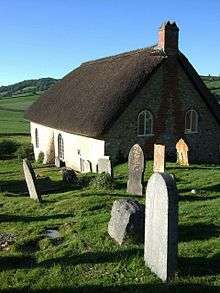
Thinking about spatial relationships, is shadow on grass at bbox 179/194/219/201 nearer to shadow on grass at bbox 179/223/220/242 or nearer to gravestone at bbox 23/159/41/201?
shadow on grass at bbox 179/223/220/242

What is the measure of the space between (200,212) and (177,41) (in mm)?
15246

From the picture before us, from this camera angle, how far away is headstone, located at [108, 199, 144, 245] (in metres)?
10.8

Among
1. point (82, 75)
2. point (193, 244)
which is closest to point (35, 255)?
point (193, 244)

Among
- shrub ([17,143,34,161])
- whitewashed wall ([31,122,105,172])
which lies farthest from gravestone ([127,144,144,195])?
shrub ([17,143,34,161])

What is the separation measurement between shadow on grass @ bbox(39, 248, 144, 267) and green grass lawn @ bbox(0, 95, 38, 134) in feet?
156

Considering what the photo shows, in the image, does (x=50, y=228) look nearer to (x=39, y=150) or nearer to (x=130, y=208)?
(x=130, y=208)

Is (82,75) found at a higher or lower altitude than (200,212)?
higher

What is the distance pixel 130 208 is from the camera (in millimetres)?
10961

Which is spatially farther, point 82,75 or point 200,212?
point 82,75

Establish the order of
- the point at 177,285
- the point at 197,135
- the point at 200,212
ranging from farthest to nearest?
1. the point at 197,135
2. the point at 200,212
3. the point at 177,285

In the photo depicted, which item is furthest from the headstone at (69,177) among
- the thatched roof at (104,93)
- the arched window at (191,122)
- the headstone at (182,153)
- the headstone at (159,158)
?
the arched window at (191,122)

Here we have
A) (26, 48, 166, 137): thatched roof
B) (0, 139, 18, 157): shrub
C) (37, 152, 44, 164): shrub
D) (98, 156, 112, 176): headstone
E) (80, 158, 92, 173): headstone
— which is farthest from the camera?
(0, 139, 18, 157): shrub

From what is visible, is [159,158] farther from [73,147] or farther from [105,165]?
[73,147]

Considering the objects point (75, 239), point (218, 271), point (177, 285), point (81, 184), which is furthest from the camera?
point (81, 184)
